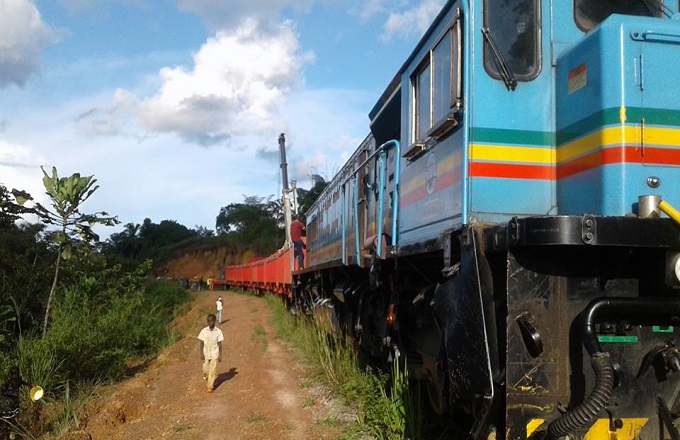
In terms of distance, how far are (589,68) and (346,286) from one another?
5.84 meters

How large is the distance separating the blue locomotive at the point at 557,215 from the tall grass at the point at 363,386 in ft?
3.35

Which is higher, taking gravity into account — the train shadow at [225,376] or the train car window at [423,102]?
the train car window at [423,102]

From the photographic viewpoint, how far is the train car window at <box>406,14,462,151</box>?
4.13 metres

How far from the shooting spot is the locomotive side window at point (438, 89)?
4.13 meters

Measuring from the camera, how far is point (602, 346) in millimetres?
3316

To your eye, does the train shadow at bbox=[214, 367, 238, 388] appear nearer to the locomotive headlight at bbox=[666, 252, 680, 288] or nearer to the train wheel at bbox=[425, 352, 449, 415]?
the train wheel at bbox=[425, 352, 449, 415]

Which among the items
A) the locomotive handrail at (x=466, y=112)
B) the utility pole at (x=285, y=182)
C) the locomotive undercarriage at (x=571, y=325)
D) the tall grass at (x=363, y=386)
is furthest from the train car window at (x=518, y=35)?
A: the utility pole at (x=285, y=182)

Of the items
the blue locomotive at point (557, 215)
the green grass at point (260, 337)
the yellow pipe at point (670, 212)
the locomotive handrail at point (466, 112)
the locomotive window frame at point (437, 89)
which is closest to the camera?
the yellow pipe at point (670, 212)

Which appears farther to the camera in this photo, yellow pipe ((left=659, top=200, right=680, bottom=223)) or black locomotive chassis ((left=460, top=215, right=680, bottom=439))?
black locomotive chassis ((left=460, top=215, right=680, bottom=439))

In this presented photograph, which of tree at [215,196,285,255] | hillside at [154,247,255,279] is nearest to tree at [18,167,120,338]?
tree at [215,196,285,255]

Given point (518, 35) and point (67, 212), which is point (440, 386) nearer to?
point (518, 35)

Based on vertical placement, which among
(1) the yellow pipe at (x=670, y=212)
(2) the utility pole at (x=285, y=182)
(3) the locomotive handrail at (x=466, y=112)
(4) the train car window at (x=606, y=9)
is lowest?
(1) the yellow pipe at (x=670, y=212)

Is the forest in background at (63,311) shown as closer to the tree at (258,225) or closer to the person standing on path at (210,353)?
the person standing on path at (210,353)

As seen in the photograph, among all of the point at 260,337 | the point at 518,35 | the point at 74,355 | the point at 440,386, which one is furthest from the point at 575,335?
the point at 260,337
